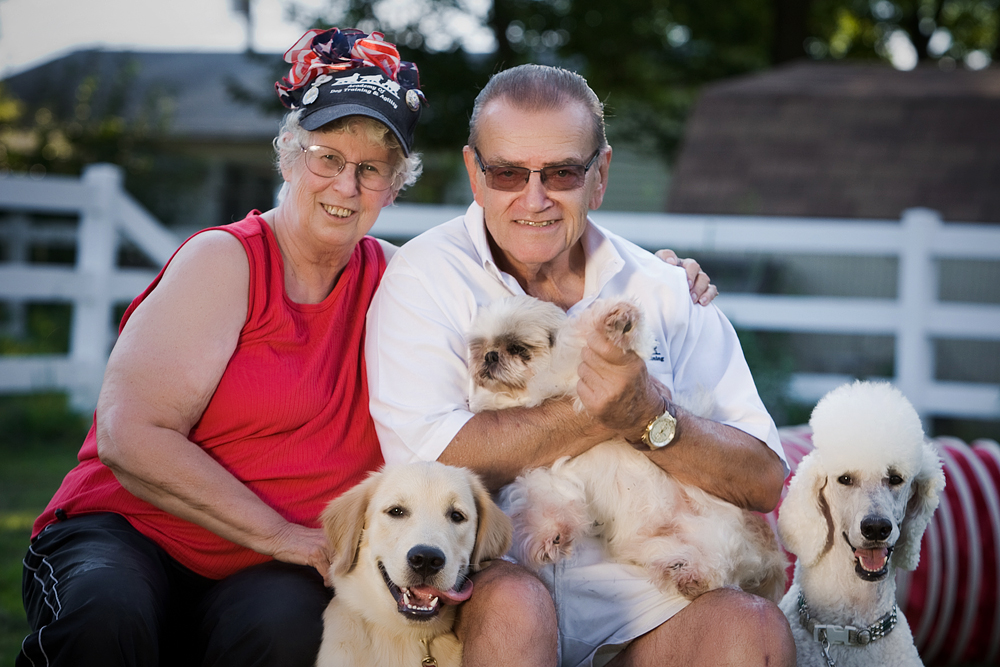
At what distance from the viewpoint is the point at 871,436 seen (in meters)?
2.37

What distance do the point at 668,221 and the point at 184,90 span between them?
18478 mm

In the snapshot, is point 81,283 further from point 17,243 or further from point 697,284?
point 697,284

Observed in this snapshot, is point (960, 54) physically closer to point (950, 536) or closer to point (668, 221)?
point (668, 221)

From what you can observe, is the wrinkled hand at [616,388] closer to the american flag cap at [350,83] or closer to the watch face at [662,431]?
the watch face at [662,431]

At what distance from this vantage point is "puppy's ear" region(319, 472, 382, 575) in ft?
7.56

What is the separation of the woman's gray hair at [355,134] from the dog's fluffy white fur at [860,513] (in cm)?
145

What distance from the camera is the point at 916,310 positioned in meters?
6.43

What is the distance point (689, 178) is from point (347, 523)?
9327 mm

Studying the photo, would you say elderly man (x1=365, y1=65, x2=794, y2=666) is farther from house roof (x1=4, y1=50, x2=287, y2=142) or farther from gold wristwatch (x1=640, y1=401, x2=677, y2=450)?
house roof (x1=4, y1=50, x2=287, y2=142)

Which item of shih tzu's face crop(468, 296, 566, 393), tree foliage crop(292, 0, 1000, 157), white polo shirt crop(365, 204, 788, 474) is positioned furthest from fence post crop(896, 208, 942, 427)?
tree foliage crop(292, 0, 1000, 157)

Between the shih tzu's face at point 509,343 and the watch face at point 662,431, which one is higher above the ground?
the shih tzu's face at point 509,343

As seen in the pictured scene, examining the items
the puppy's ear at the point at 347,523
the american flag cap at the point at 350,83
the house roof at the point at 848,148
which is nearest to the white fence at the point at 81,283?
the american flag cap at the point at 350,83

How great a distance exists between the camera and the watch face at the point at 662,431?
91.9 inches

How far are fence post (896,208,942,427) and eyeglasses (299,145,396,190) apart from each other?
15.9 feet
